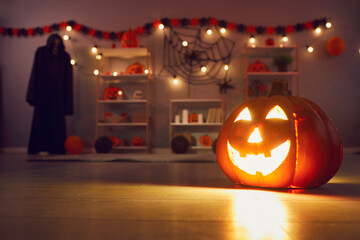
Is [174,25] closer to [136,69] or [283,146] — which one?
[136,69]

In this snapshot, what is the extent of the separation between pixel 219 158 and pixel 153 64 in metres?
3.91

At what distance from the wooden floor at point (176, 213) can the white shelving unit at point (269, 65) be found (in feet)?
11.7

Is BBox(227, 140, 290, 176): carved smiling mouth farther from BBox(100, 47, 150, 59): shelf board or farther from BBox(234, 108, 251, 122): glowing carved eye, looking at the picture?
BBox(100, 47, 150, 59): shelf board

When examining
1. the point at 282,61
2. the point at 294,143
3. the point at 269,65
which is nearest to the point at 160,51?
the point at 269,65

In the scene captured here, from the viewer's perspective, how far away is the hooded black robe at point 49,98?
459 centimetres

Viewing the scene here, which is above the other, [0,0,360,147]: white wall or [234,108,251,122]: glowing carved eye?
[0,0,360,147]: white wall

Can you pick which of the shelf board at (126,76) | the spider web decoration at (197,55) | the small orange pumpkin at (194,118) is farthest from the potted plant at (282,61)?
the shelf board at (126,76)

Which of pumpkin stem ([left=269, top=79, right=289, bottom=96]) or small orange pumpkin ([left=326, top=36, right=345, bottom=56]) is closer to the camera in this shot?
pumpkin stem ([left=269, top=79, right=289, bottom=96])

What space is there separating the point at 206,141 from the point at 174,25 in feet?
6.13

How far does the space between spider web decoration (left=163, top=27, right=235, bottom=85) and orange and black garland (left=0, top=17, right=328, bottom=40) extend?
0.41ft

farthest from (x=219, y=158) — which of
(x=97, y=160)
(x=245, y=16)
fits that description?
(x=245, y=16)

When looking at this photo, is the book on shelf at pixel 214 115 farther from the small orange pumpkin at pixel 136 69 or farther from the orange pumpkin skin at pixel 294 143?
the orange pumpkin skin at pixel 294 143

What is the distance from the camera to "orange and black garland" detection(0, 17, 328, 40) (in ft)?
16.7

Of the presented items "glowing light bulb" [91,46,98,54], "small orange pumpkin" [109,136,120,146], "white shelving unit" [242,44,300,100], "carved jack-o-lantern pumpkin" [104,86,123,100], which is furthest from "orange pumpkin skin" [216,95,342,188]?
"glowing light bulb" [91,46,98,54]
